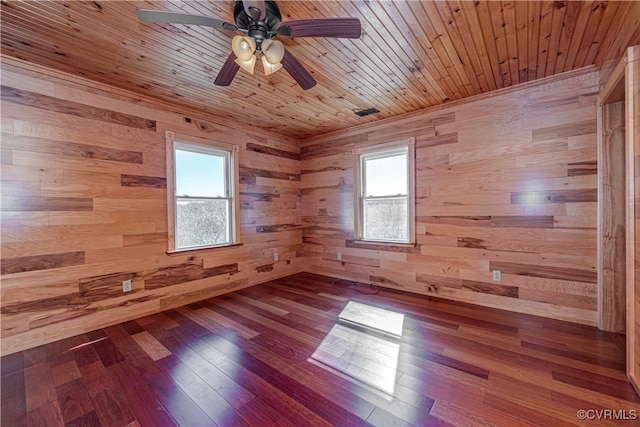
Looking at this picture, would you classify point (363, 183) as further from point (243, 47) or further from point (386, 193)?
point (243, 47)

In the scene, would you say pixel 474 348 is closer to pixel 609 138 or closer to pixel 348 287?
pixel 348 287

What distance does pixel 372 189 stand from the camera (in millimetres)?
4180

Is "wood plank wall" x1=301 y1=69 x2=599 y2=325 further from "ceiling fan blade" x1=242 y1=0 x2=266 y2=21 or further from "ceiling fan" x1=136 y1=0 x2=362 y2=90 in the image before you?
"ceiling fan blade" x1=242 y1=0 x2=266 y2=21

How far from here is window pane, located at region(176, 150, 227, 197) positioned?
340cm

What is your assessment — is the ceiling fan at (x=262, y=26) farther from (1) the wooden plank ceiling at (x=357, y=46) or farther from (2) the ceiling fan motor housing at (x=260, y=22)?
(1) the wooden plank ceiling at (x=357, y=46)

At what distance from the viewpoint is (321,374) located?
6.31 ft

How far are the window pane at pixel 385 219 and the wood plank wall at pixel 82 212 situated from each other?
2.31 meters

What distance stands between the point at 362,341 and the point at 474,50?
274 cm

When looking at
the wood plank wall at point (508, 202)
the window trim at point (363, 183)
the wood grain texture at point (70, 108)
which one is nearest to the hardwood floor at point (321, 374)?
the wood plank wall at point (508, 202)

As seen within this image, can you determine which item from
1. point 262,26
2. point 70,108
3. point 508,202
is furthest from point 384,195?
point 70,108

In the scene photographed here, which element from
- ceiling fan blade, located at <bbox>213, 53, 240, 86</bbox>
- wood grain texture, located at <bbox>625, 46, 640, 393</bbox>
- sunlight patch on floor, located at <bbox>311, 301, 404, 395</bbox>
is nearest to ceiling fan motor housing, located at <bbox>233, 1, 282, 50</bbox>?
ceiling fan blade, located at <bbox>213, 53, 240, 86</bbox>

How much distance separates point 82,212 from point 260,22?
2.50 metres

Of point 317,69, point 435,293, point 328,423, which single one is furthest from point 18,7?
point 435,293

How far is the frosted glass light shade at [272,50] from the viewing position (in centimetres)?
176
